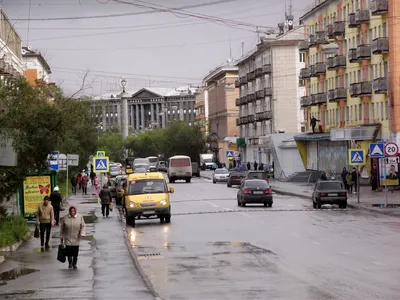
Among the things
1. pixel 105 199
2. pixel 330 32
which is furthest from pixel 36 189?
pixel 330 32

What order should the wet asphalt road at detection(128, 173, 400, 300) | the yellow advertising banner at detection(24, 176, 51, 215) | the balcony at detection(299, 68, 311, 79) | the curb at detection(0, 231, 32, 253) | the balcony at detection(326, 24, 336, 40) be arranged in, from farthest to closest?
the balcony at detection(299, 68, 311, 79)
the balcony at detection(326, 24, 336, 40)
the yellow advertising banner at detection(24, 176, 51, 215)
the curb at detection(0, 231, 32, 253)
the wet asphalt road at detection(128, 173, 400, 300)

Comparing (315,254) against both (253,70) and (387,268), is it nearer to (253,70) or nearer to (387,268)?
(387,268)

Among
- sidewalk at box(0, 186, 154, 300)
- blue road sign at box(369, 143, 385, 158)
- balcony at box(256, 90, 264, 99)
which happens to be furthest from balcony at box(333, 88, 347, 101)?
sidewalk at box(0, 186, 154, 300)

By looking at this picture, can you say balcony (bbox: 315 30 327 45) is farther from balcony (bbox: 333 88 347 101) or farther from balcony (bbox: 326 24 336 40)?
balcony (bbox: 333 88 347 101)

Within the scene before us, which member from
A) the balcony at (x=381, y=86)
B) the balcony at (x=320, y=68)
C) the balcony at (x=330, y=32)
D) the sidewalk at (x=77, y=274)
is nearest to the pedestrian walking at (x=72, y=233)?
the sidewalk at (x=77, y=274)

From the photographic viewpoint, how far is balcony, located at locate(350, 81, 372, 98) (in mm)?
78000

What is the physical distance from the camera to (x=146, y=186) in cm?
4481

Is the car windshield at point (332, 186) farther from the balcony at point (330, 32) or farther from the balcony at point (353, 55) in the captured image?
the balcony at point (330, 32)

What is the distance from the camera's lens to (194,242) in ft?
103

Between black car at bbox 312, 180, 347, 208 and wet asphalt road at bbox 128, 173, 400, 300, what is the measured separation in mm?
5102

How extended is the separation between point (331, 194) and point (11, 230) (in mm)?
24605

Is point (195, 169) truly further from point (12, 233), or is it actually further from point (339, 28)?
point (12, 233)

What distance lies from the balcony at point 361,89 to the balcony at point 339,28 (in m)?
6.38

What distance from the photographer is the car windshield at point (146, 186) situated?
4441cm
